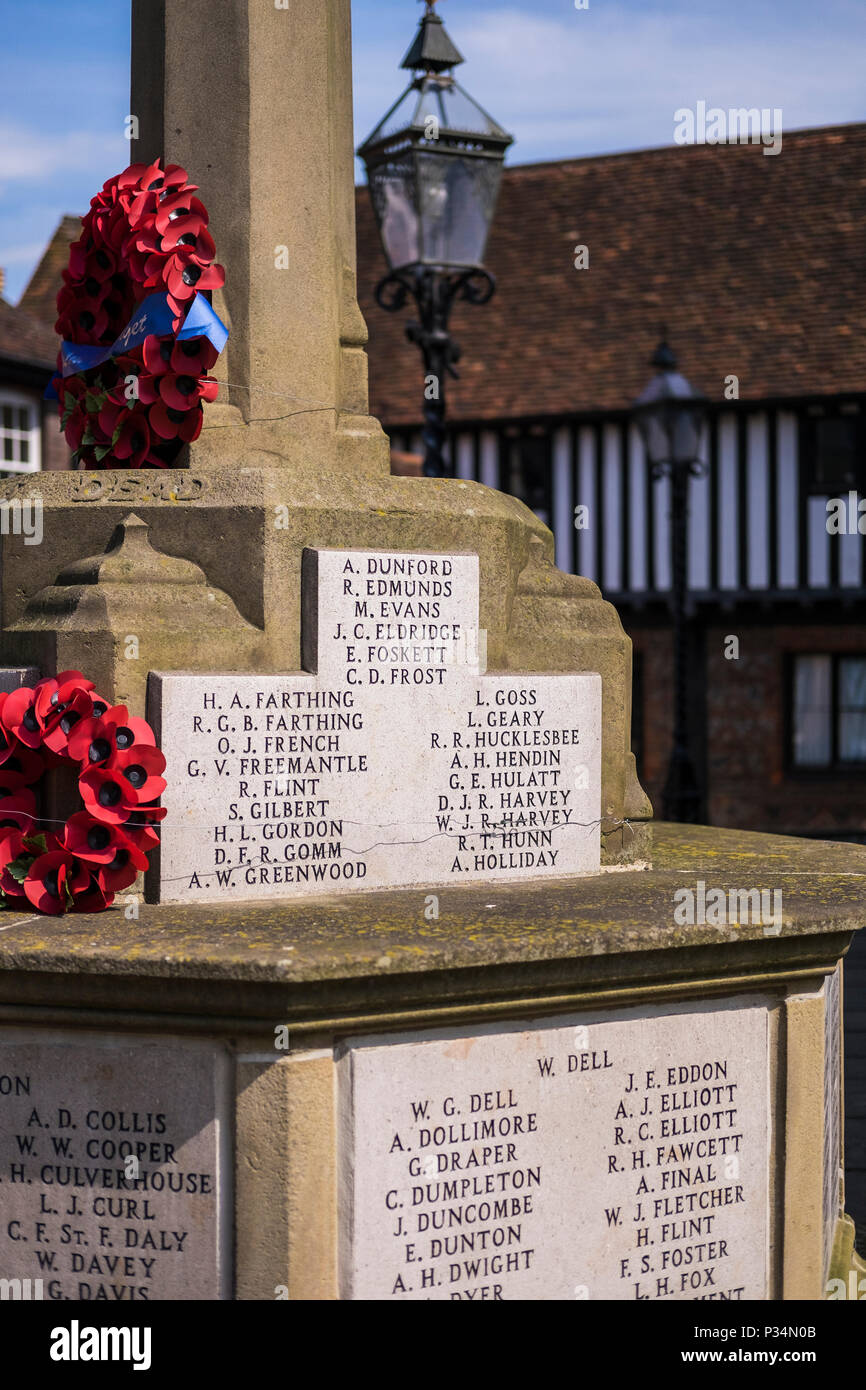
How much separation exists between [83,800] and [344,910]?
646mm

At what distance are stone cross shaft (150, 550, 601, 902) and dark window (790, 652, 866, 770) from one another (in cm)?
1873

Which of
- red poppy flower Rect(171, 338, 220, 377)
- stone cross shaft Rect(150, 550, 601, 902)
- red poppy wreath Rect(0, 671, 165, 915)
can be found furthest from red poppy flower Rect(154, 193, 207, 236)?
red poppy wreath Rect(0, 671, 165, 915)

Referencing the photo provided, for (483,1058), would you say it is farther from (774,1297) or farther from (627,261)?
(627,261)

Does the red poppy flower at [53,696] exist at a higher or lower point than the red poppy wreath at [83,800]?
higher

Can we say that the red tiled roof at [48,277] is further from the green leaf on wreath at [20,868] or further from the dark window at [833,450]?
the green leaf on wreath at [20,868]

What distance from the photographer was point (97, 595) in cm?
363

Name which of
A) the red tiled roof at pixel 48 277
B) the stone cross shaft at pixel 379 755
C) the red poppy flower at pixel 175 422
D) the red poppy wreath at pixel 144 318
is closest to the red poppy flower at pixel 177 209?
the red poppy wreath at pixel 144 318

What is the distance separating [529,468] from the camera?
22250 mm

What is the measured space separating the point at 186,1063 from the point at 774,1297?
162 cm

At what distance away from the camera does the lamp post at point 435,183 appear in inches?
299

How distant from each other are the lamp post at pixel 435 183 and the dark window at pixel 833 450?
13827mm

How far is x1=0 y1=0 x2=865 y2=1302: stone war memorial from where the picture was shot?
10.3 feet

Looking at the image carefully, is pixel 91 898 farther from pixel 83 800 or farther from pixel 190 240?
pixel 190 240
